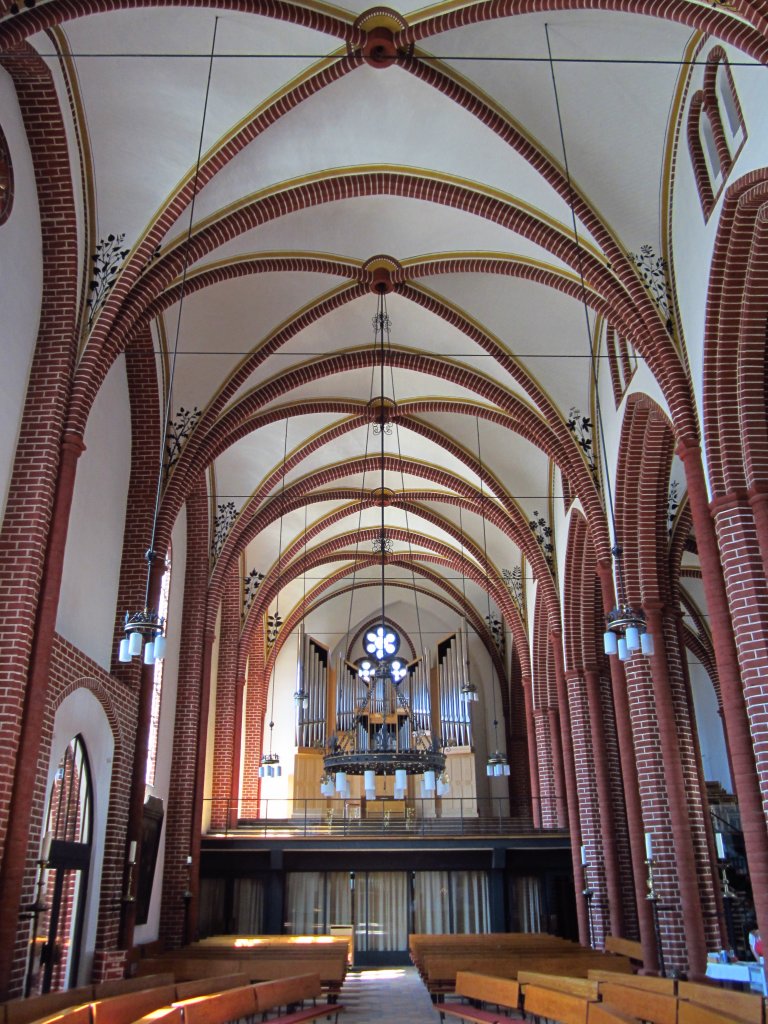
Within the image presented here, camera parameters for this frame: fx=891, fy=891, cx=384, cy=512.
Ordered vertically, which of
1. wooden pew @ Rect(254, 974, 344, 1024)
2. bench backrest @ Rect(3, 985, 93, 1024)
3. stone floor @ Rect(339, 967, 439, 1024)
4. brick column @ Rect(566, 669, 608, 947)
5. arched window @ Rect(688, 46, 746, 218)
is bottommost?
stone floor @ Rect(339, 967, 439, 1024)

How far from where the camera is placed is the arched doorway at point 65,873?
34.1 ft

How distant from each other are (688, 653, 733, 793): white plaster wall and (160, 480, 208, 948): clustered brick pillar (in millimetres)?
15154

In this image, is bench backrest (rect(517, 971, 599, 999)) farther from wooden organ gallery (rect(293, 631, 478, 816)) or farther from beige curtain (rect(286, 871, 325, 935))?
wooden organ gallery (rect(293, 631, 478, 816))

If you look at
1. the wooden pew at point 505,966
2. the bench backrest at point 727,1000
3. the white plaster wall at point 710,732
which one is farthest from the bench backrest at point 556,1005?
the white plaster wall at point 710,732

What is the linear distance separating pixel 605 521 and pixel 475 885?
9903mm

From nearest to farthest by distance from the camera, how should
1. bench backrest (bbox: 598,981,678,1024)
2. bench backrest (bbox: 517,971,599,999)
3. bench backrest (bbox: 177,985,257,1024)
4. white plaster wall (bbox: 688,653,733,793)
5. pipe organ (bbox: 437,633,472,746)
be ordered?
bench backrest (bbox: 598,981,678,1024), bench backrest (bbox: 177,985,257,1024), bench backrest (bbox: 517,971,599,999), white plaster wall (bbox: 688,653,733,793), pipe organ (bbox: 437,633,472,746)

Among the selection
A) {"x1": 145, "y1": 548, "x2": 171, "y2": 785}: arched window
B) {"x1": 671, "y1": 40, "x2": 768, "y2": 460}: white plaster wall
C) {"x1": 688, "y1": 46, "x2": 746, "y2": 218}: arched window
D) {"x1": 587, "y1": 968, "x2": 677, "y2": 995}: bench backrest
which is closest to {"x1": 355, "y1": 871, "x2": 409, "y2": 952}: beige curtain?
{"x1": 145, "y1": 548, "x2": 171, "y2": 785}: arched window

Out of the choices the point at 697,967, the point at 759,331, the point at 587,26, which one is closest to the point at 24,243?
the point at 587,26

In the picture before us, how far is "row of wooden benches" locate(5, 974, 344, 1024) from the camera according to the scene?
756 centimetres

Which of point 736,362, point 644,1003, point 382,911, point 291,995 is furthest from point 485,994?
point 382,911

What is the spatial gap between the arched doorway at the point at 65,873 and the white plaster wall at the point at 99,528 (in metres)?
1.59

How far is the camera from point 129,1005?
8242mm

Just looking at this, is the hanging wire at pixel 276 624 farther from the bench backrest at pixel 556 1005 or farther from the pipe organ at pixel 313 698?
the bench backrest at pixel 556 1005

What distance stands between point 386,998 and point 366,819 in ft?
31.1
